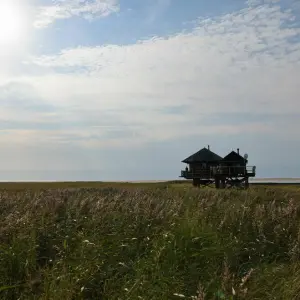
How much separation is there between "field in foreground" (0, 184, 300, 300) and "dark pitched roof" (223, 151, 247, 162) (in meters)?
41.9

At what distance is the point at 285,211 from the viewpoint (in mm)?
8820

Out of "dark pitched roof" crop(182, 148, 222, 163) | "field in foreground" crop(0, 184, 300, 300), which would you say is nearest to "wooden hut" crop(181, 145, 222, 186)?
"dark pitched roof" crop(182, 148, 222, 163)

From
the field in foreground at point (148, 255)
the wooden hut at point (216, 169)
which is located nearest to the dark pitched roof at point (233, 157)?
the wooden hut at point (216, 169)

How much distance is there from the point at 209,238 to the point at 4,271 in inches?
128

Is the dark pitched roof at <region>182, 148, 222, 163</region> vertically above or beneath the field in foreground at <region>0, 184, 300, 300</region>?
above

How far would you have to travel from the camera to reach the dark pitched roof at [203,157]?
50.7 metres

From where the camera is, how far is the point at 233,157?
50562 mm

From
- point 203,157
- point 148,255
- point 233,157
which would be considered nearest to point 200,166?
point 203,157

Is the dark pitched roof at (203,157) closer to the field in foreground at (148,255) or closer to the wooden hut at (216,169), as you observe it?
the wooden hut at (216,169)

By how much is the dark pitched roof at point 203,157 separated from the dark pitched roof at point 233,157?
1021mm

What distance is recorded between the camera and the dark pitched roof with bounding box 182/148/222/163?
166ft

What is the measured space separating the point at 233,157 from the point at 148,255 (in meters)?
45.4

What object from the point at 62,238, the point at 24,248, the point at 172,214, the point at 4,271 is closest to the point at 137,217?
the point at 172,214

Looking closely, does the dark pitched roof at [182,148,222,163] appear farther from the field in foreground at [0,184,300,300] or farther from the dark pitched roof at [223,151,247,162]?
the field in foreground at [0,184,300,300]
